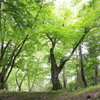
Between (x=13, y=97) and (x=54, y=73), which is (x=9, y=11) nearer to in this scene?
(x=13, y=97)

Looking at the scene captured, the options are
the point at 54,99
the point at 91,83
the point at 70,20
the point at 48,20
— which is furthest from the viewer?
the point at 91,83

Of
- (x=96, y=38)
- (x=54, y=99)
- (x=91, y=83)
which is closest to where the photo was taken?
(x=54, y=99)

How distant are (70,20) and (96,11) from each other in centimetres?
245

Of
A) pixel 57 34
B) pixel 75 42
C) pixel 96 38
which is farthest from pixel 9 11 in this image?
pixel 96 38

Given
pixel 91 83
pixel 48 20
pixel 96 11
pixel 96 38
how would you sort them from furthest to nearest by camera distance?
1. pixel 91 83
2. pixel 96 38
3. pixel 48 20
4. pixel 96 11

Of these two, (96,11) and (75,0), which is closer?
(96,11)

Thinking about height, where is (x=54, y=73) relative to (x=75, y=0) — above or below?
below

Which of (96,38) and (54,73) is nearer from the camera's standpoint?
(54,73)

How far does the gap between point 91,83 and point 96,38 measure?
7845 millimetres

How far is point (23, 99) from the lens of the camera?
7.92 m

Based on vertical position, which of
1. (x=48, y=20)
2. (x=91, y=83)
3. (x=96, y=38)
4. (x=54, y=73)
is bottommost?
(x=91, y=83)

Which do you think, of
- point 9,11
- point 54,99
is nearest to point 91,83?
point 54,99

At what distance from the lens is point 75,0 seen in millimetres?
10344

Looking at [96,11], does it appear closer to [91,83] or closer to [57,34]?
[57,34]
